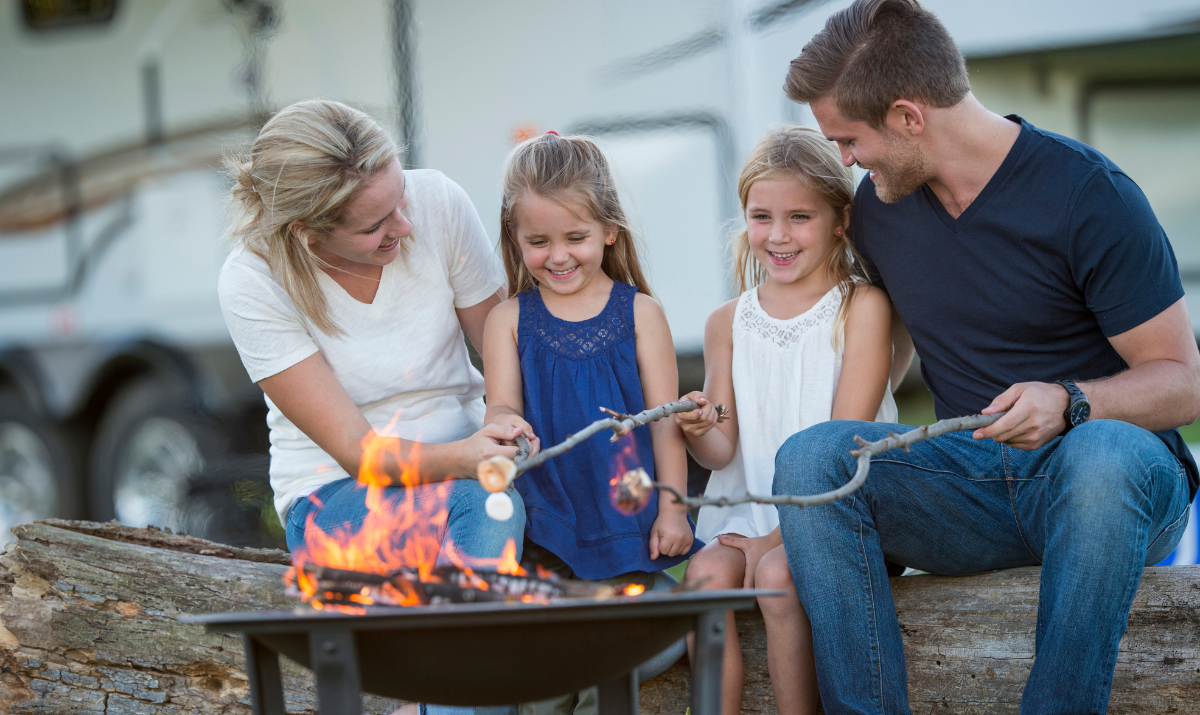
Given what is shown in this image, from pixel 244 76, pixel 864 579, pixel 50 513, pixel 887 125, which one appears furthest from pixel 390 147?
pixel 50 513

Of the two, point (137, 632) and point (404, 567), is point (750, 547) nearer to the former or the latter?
point (404, 567)

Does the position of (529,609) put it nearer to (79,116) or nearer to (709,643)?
(709,643)

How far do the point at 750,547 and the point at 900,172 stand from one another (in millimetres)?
845

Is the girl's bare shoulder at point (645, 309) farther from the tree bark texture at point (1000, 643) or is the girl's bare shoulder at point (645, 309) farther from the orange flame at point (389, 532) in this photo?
the tree bark texture at point (1000, 643)

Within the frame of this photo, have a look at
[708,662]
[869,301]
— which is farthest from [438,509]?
[869,301]

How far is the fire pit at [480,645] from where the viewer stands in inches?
48.3

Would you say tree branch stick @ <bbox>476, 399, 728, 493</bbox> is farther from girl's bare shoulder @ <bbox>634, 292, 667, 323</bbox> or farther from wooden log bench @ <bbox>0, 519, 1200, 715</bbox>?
wooden log bench @ <bbox>0, 519, 1200, 715</bbox>

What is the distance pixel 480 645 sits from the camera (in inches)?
50.8

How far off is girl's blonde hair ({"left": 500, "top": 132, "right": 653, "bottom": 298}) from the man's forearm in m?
1.01

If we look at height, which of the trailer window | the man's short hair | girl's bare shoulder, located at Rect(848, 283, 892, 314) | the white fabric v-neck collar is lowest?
girl's bare shoulder, located at Rect(848, 283, 892, 314)

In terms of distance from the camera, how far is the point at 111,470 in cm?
478

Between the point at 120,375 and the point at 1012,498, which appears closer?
the point at 1012,498

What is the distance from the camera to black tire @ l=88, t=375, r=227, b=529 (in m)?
4.50

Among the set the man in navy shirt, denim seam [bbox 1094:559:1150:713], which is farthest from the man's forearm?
denim seam [bbox 1094:559:1150:713]
